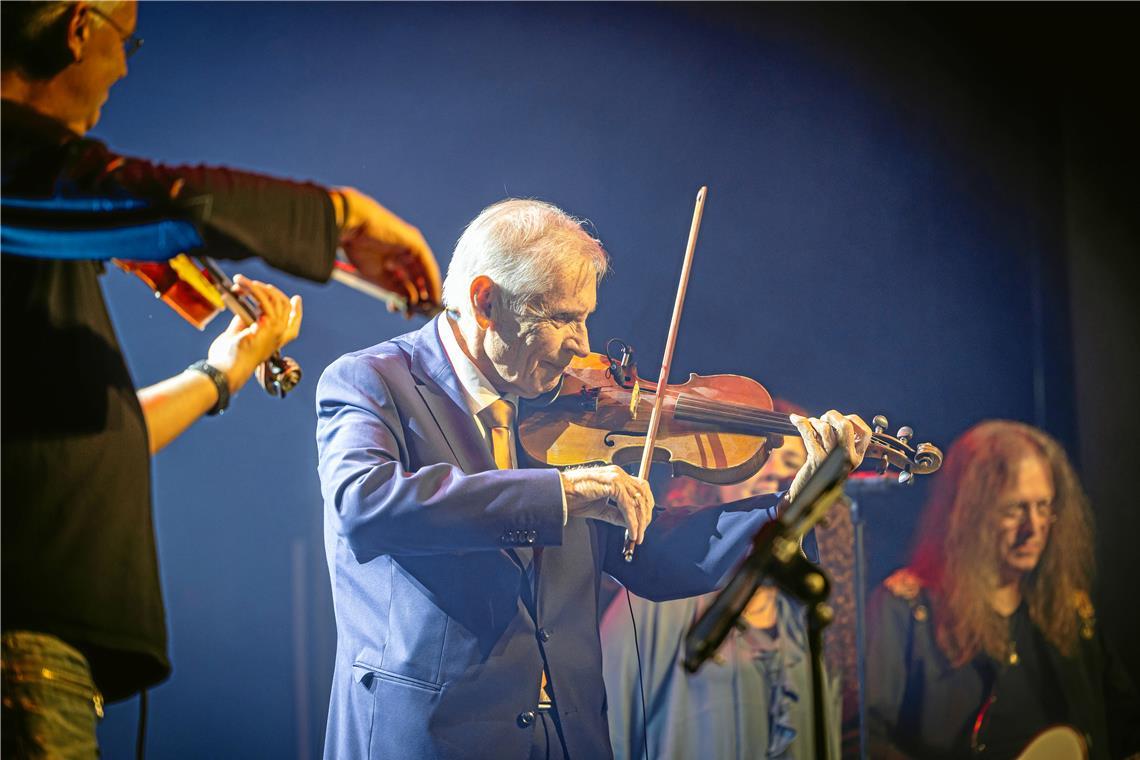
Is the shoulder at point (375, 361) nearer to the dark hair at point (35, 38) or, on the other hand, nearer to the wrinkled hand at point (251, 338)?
the wrinkled hand at point (251, 338)

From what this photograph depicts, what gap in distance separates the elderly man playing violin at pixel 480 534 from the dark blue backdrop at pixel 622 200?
0.46 feet

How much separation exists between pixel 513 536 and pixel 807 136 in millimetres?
1474

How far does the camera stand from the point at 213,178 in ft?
6.77

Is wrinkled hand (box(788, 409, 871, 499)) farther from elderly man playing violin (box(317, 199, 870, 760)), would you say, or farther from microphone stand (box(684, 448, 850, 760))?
microphone stand (box(684, 448, 850, 760))

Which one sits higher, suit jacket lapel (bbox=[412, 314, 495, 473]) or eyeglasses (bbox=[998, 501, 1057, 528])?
suit jacket lapel (bbox=[412, 314, 495, 473])

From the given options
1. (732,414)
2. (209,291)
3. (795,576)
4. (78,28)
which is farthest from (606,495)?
(78,28)

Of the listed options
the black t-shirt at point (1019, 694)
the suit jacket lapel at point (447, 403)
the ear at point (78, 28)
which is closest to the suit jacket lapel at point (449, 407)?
the suit jacket lapel at point (447, 403)

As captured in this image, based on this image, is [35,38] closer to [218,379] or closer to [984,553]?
[218,379]

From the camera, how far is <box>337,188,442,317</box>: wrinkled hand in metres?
2.14

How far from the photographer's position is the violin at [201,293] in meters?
2.27

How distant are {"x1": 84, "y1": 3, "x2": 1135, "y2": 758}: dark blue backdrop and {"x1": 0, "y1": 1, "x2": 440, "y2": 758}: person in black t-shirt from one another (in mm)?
516

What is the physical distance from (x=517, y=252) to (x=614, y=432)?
0.52 meters

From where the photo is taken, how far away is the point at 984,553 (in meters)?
3.03

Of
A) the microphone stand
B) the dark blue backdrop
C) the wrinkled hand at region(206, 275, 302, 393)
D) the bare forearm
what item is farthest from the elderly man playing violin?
the microphone stand
